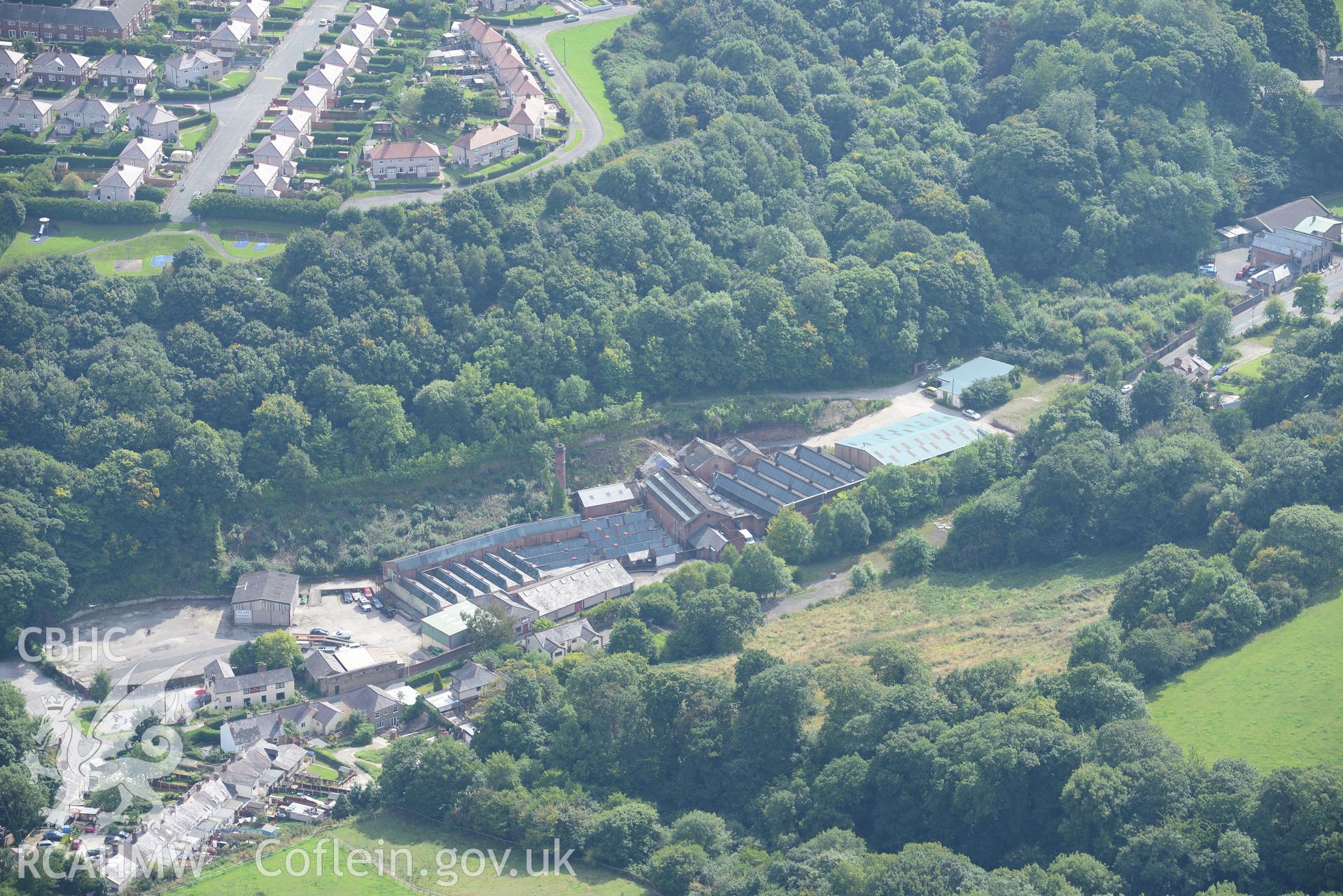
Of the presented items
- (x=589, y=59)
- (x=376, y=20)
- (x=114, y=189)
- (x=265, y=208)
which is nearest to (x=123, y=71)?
(x=114, y=189)

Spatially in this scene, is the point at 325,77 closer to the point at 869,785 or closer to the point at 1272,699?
the point at 869,785

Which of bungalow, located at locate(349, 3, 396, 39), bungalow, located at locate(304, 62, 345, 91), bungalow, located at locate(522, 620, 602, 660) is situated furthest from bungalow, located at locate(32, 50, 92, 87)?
bungalow, located at locate(522, 620, 602, 660)

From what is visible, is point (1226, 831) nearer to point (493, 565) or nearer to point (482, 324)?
point (493, 565)

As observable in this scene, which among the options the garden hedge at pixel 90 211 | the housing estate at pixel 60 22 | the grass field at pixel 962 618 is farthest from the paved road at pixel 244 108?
the grass field at pixel 962 618

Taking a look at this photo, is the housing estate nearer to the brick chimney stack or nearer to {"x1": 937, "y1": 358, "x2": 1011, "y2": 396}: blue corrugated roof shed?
the brick chimney stack

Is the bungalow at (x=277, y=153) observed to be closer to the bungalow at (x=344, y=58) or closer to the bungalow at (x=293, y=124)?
the bungalow at (x=293, y=124)
